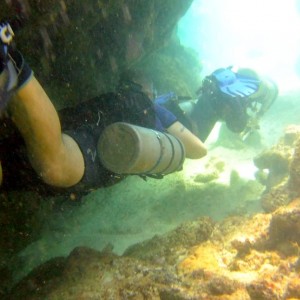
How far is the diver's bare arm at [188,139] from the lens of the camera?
4.51 meters

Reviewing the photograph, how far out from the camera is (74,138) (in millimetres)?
3014

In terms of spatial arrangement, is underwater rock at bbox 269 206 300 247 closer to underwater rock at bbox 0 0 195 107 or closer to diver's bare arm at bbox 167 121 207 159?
diver's bare arm at bbox 167 121 207 159

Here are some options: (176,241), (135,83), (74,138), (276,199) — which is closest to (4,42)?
(74,138)

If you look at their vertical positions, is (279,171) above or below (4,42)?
below

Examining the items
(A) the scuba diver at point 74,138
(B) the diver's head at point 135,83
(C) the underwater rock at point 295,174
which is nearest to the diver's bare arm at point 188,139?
(A) the scuba diver at point 74,138

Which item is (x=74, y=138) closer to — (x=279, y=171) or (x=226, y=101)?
(x=226, y=101)

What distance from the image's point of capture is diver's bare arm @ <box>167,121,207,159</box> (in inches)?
177

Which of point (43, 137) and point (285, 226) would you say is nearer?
point (43, 137)

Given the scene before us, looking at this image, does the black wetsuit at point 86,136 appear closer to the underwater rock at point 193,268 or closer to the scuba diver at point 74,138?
the scuba diver at point 74,138

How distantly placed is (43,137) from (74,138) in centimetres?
58

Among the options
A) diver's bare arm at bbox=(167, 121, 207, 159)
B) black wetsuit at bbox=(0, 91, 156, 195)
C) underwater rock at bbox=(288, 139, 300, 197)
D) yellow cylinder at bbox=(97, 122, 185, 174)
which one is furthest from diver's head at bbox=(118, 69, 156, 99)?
underwater rock at bbox=(288, 139, 300, 197)

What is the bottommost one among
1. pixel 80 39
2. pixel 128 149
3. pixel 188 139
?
pixel 188 139

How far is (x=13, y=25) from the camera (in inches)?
129

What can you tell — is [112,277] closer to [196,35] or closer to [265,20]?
[196,35]
